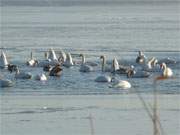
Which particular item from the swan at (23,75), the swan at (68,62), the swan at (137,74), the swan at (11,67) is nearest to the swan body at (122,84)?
the swan at (137,74)

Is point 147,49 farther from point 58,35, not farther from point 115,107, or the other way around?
point 115,107

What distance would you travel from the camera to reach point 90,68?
21.9 metres

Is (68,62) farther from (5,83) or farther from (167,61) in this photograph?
(5,83)

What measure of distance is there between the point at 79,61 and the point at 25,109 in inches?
365

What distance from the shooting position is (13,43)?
2988 centimetres

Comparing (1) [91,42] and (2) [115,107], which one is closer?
(2) [115,107]

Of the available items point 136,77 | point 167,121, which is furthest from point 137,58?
point 167,121

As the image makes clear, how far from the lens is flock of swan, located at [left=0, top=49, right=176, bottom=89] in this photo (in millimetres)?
19281

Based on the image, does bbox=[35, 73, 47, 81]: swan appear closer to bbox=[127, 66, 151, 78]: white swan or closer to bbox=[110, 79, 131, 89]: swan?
bbox=[110, 79, 131, 89]: swan

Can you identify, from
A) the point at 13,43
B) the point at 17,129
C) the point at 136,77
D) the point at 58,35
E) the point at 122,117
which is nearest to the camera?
the point at 17,129

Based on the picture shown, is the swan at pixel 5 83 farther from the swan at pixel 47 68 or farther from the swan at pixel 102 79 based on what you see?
the swan at pixel 47 68

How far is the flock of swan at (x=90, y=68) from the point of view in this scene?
63.3ft

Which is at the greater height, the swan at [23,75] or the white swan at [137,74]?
the swan at [23,75]

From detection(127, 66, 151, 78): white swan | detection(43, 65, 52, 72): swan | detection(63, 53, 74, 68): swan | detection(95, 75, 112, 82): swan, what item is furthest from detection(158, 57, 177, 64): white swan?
detection(95, 75, 112, 82): swan
